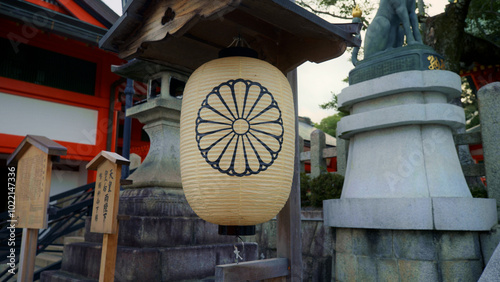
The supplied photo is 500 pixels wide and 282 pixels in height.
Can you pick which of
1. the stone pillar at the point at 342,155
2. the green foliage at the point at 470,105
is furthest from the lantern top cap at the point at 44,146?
the green foliage at the point at 470,105

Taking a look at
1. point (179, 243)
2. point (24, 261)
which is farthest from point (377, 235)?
point (24, 261)

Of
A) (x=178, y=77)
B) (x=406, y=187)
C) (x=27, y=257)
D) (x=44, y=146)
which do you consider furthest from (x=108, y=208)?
(x=406, y=187)

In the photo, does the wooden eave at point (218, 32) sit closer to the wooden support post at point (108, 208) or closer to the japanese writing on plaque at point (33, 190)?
the wooden support post at point (108, 208)

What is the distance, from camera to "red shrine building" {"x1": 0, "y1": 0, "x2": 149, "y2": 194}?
773cm

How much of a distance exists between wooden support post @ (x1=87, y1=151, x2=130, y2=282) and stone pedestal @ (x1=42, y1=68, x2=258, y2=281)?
2.08 feet

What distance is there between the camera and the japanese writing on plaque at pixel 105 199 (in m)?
3.13

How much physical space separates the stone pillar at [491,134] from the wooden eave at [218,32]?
11.0ft

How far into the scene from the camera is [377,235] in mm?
4648

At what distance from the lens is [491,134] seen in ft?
15.5

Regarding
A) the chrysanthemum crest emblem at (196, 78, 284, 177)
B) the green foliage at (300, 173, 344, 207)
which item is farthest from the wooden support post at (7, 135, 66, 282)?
the green foliage at (300, 173, 344, 207)

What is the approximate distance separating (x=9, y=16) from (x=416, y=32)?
8.02m

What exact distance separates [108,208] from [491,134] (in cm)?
510

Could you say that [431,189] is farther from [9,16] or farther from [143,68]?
[9,16]

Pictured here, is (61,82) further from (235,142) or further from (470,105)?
(470,105)
